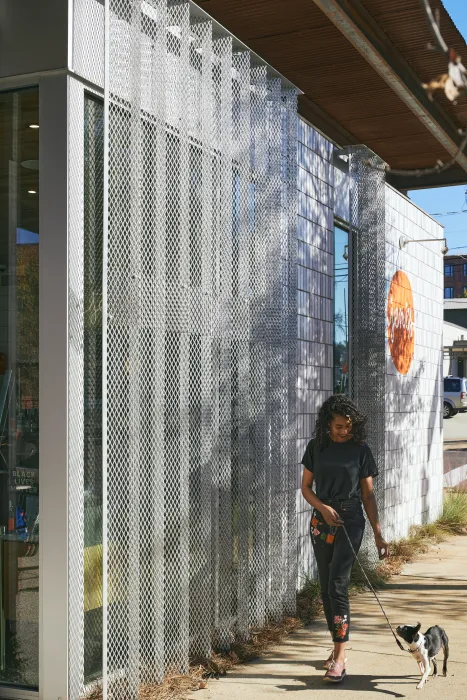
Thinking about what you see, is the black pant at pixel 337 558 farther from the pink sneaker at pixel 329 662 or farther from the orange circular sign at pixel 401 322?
the orange circular sign at pixel 401 322

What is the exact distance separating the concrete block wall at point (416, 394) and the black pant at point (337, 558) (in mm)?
3881

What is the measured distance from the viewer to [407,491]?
11.2 m

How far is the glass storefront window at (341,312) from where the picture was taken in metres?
9.20

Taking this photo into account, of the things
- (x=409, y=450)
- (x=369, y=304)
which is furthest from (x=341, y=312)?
(x=409, y=450)

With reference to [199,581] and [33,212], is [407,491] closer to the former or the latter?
[199,581]

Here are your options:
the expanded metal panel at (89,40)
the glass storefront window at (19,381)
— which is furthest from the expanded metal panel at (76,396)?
the glass storefront window at (19,381)

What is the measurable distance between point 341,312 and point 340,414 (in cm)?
392

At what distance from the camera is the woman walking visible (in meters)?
5.50

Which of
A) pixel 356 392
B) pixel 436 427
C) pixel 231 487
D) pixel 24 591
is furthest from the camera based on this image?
pixel 436 427

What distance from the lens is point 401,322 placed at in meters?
11.2

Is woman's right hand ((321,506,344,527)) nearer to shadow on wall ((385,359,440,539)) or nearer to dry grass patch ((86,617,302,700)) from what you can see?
dry grass patch ((86,617,302,700))

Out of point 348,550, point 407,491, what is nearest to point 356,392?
point 407,491

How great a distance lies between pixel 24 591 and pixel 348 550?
191 centimetres

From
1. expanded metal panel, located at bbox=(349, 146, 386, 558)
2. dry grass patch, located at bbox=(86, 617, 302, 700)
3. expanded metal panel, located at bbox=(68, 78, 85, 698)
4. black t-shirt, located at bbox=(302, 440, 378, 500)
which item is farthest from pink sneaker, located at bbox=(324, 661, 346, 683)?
expanded metal panel, located at bbox=(349, 146, 386, 558)
